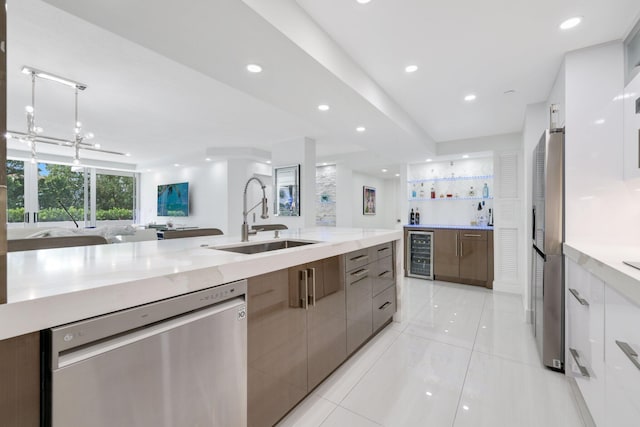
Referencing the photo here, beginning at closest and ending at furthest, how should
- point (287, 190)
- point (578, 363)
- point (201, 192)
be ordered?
point (578, 363) < point (287, 190) < point (201, 192)

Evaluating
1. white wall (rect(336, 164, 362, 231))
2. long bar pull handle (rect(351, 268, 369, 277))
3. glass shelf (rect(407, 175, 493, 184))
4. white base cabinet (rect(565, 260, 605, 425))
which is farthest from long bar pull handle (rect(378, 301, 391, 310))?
white wall (rect(336, 164, 362, 231))

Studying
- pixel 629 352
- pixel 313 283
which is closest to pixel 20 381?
pixel 313 283

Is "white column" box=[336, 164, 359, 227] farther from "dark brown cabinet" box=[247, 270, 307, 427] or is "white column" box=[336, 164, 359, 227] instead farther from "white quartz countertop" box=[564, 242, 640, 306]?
"dark brown cabinet" box=[247, 270, 307, 427]

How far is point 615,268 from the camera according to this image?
3.71ft

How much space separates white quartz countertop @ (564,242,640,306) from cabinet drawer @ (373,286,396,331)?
1.39 meters

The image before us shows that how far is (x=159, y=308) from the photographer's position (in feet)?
3.06

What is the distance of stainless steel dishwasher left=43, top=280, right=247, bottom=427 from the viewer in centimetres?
75

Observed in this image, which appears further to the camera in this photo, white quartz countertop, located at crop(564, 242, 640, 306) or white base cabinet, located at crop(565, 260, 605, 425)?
white base cabinet, located at crop(565, 260, 605, 425)

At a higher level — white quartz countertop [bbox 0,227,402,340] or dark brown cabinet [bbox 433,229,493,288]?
white quartz countertop [bbox 0,227,402,340]

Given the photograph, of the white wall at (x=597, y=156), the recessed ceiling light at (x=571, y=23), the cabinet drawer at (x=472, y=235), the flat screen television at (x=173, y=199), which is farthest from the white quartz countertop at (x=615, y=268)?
the flat screen television at (x=173, y=199)

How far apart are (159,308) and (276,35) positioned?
1.50 metres

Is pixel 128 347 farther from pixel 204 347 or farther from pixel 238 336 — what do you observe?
pixel 238 336

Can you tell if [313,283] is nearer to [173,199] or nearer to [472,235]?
[472,235]

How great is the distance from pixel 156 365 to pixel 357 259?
1.48 m
